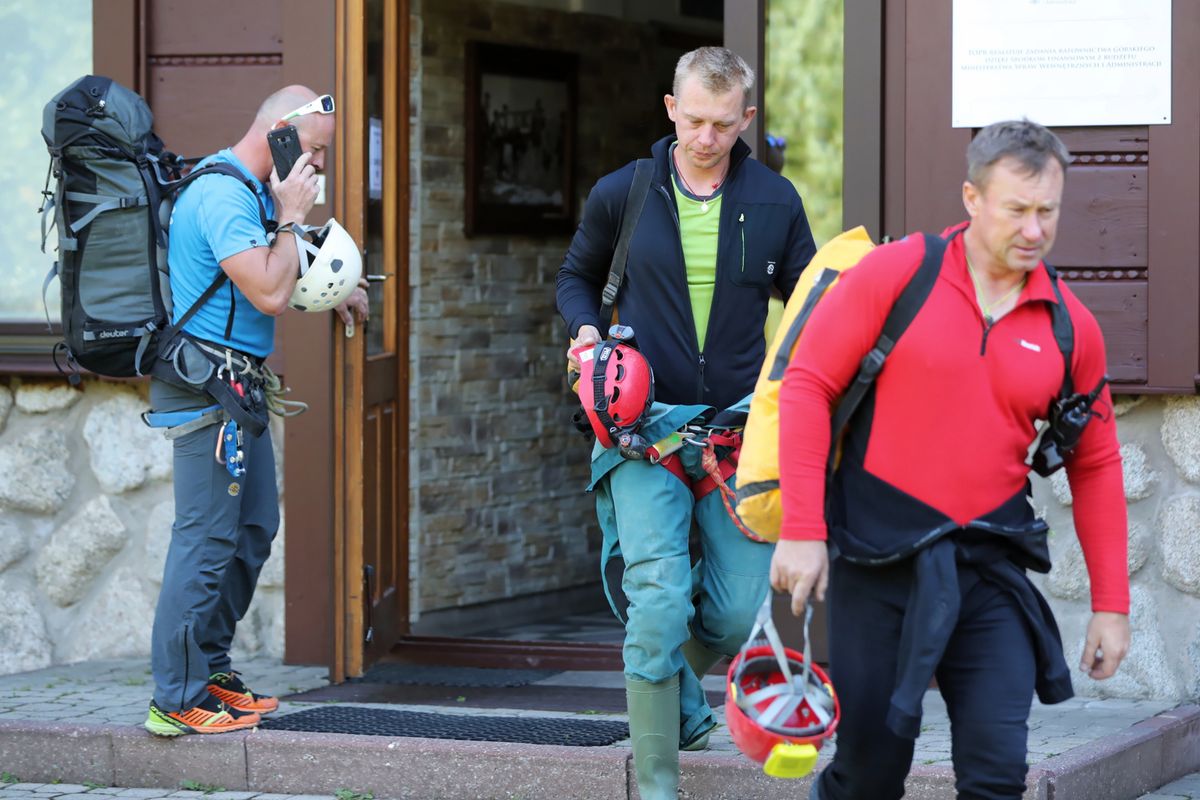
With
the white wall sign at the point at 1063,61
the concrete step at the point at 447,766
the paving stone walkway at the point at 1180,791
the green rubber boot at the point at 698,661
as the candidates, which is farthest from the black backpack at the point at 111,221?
the paving stone walkway at the point at 1180,791

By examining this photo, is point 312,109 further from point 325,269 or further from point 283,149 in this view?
point 325,269

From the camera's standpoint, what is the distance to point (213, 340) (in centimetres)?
555

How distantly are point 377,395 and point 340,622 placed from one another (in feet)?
2.83

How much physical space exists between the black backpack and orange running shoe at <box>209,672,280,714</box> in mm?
1057

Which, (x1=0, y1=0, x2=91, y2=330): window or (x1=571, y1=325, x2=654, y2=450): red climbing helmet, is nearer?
(x1=571, y1=325, x2=654, y2=450): red climbing helmet

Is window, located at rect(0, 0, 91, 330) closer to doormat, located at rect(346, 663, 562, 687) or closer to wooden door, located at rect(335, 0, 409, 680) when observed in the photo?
wooden door, located at rect(335, 0, 409, 680)

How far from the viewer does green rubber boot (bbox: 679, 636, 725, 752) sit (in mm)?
5078

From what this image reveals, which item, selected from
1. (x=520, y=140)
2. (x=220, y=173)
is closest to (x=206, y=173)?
(x=220, y=173)

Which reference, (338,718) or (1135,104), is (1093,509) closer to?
(1135,104)

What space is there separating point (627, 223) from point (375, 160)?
2038mm

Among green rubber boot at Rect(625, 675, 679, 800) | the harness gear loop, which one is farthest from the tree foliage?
green rubber boot at Rect(625, 675, 679, 800)

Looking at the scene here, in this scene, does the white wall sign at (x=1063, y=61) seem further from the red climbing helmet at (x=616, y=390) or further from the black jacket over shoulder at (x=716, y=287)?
the red climbing helmet at (x=616, y=390)

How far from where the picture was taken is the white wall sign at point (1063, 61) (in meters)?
5.84

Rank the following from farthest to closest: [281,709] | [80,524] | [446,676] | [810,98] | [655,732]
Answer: [80,524] < [446,676] < [810,98] < [281,709] < [655,732]
